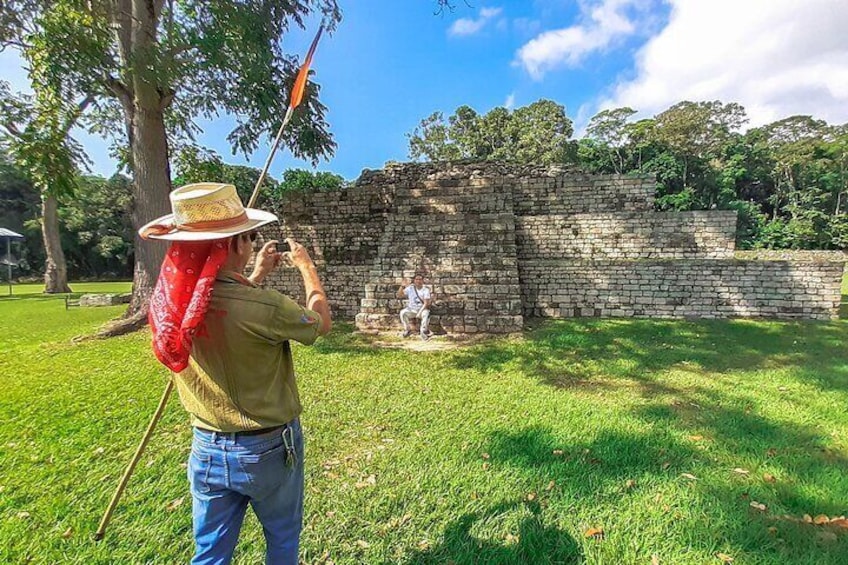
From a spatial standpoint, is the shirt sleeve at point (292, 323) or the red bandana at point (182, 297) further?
the shirt sleeve at point (292, 323)

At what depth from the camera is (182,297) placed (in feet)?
4.06

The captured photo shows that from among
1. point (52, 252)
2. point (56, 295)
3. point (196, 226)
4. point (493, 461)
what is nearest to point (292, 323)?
point (196, 226)

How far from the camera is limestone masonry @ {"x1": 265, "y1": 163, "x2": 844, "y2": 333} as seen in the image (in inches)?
307

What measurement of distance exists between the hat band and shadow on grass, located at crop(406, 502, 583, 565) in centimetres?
178

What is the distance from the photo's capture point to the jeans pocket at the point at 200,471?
4.43 ft

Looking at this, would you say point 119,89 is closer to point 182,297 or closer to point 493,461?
point 182,297

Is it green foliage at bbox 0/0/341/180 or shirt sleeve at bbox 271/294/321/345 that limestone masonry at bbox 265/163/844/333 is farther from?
shirt sleeve at bbox 271/294/321/345

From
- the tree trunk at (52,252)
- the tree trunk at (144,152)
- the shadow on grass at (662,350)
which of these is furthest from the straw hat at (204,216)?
the tree trunk at (52,252)

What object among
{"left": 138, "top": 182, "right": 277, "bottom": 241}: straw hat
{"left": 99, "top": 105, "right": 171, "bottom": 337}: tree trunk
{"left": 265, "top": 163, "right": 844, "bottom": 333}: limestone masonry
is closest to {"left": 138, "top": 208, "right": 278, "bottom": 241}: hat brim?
{"left": 138, "top": 182, "right": 277, "bottom": 241}: straw hat

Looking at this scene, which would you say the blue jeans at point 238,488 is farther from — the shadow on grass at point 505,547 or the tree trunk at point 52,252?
the tree trunk at point 52,252

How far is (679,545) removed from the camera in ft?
6.72

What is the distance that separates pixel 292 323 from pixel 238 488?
1.91 feet

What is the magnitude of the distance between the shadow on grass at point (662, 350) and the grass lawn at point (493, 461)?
0.19 feet

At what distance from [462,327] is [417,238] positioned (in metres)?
2.75
